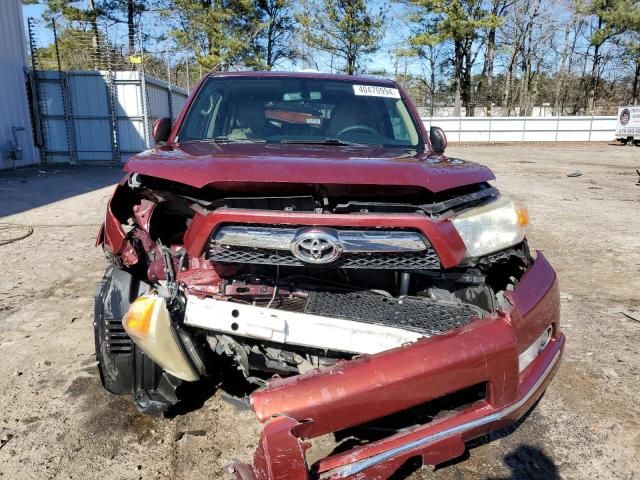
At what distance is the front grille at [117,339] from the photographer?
2.41m

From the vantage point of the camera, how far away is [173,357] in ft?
6.92

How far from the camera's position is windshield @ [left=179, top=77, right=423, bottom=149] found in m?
3.38

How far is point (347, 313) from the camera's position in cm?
212

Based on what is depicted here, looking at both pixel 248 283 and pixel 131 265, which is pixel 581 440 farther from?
pixel 131 265

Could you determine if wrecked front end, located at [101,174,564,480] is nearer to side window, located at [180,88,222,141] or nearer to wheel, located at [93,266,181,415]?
wheel, located at [93,266,181,415]

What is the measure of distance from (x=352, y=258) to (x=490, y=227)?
2.09 feet

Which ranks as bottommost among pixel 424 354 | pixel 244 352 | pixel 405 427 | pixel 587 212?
pixel 587 212

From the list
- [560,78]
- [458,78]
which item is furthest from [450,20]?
[560,78]

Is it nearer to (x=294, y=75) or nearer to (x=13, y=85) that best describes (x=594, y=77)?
(x=13, y=85)

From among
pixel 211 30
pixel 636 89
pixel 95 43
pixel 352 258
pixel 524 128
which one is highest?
pixel 211 30

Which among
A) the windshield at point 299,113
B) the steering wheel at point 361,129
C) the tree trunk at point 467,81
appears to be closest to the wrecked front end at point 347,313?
the windshield at point 299,113

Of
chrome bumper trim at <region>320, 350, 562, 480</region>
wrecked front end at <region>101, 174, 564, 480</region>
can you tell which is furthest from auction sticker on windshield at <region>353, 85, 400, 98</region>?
chrome bumper trim at <region>320, 350, 562, 480</region>

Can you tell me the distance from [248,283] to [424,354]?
34.6 inches

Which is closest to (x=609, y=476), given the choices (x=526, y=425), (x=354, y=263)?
(x=526, y=425)
